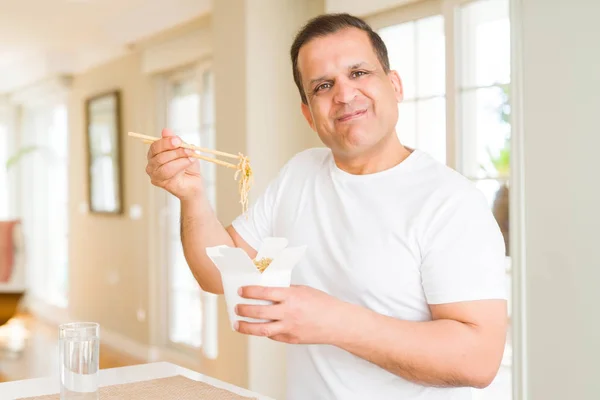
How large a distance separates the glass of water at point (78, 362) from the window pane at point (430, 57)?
94.8 inches

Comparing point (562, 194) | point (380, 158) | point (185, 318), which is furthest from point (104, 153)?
point (380, 158)

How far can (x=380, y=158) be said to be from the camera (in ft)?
5.16

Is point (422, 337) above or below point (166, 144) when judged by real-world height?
below

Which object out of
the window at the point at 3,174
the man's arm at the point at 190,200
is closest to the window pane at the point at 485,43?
the man's arm at the point at 190,200

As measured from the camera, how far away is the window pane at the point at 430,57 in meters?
3.27

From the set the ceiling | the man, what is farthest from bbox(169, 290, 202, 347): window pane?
the man

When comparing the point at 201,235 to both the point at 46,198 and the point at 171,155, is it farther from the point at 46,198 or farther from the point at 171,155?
the point at 46,198

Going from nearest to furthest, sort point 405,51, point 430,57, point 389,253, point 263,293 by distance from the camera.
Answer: point 263,293 < point 389,253 < point 430,57 < point 405,51

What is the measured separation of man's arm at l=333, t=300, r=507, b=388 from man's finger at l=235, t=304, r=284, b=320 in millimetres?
147

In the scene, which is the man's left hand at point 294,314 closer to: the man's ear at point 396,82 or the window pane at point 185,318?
the man's ear at point 396,82

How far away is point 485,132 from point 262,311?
2201 mm

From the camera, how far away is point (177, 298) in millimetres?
5562

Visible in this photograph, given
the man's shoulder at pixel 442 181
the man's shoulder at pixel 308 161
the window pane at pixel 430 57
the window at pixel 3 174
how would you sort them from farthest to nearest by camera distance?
the window at pixel 3 174, the window pane at pixel 430 57, the man's shoulder at pixel 308 161, the man's shoulder at pixel 442 181

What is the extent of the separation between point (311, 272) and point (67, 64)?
606 cm
